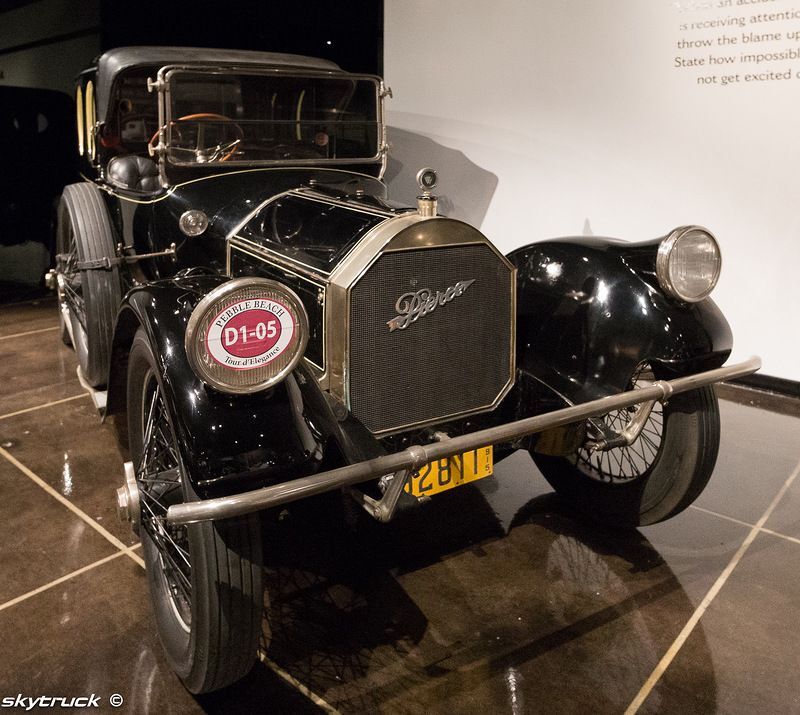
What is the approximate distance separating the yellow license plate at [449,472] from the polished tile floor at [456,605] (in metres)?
0.28

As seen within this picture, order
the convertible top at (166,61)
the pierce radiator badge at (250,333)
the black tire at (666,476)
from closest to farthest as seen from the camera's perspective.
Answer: the pierce radiator badge at (250,333) → the black tire at (666,476) → the convertible top at (166,61)

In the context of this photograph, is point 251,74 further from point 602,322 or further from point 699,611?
point 699,611

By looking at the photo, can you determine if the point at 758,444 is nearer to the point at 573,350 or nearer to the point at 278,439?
the point at 573,350

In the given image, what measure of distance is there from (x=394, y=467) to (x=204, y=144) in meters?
1.70

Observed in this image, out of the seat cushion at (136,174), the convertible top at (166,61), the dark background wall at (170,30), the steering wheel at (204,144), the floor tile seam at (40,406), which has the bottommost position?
the floor tile seam at (40,406)

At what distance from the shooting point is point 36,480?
2658 mm

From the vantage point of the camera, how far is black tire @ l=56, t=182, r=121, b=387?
2.94m

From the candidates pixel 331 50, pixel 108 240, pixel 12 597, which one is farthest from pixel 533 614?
pixel 331 50

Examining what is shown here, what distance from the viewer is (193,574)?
1478 millimetres

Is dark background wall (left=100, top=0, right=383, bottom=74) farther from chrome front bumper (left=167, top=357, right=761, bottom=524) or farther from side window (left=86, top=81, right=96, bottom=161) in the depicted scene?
chrome front bumper (left=167, top=357, right=761, bottom=524)

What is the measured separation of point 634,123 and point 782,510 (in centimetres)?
233

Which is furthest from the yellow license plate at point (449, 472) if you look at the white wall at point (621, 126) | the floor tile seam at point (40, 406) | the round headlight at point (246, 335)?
the white wall at point (621, 126)

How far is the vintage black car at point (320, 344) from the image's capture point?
4.85 ft

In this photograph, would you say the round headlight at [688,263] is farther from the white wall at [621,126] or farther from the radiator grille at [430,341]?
the white wall at [621,126]
